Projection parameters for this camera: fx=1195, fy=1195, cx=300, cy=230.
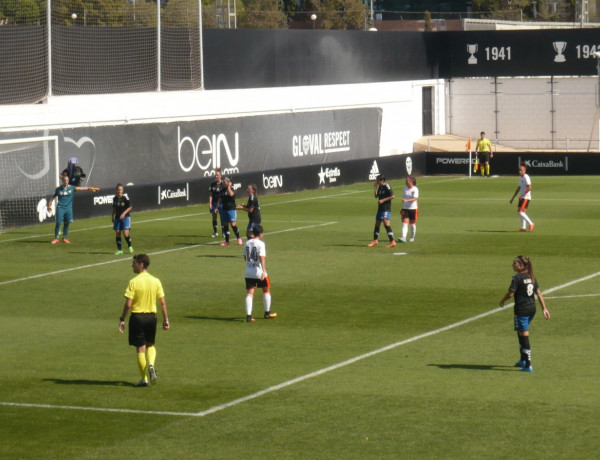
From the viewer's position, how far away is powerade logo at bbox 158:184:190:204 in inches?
1740

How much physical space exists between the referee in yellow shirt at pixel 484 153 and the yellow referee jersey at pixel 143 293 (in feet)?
142

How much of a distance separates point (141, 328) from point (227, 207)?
16.3 m

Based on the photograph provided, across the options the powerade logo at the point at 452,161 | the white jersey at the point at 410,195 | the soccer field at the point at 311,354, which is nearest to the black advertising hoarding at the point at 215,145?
the powerade logo at the point at 452,161

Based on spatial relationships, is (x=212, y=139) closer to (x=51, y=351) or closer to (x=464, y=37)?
(x=464, y=37)

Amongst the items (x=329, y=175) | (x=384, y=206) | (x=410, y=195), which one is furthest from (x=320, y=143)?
(x=384, y=206)

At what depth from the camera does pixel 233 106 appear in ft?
171

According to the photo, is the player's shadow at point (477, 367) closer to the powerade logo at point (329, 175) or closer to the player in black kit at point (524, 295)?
the player in black kit at point (524, 295)

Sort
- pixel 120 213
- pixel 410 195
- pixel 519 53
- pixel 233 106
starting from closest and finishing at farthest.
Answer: pixel 120 213, pixel 410 195, pixel 233 106, pixel 519 53

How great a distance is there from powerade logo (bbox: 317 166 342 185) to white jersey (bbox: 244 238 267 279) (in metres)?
31.6

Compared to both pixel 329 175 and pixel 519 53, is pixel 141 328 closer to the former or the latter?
pixel 329 175

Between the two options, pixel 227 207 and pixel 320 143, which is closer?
pixel 227 207

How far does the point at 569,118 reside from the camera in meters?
67.7

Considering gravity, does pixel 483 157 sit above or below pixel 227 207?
above

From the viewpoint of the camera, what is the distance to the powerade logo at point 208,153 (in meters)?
49.2
